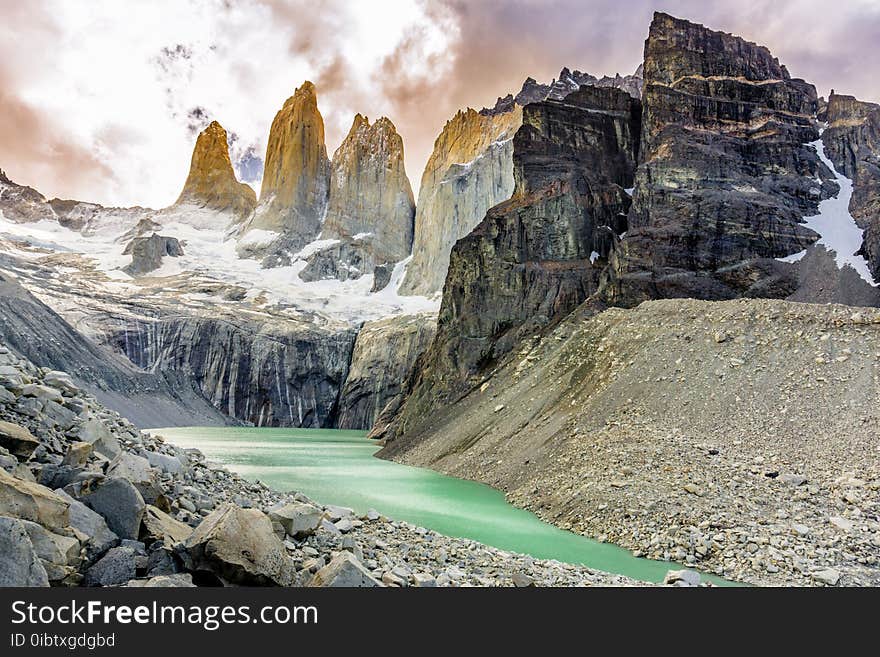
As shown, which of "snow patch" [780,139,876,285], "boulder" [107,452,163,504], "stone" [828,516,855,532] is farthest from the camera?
"snow patch" [780,139,876,285]

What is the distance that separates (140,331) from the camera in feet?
346

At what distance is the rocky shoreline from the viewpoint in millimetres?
6133

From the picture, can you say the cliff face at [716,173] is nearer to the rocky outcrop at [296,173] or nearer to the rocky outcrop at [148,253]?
the rocky outcrop at [148,253]

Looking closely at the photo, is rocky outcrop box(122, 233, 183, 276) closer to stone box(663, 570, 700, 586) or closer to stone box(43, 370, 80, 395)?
stone box(43, 370, 80, 395)

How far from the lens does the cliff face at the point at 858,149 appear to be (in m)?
47.4

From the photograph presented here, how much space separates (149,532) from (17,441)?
2263 mm

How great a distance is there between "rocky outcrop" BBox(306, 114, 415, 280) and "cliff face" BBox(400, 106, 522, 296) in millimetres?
17192

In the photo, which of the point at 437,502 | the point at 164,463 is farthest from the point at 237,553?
the point at 437,502

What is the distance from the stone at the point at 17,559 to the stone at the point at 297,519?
10.4 feet

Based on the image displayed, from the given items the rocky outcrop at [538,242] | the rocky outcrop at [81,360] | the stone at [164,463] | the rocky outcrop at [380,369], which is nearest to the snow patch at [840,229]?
the rocky outcrop at [538,242]

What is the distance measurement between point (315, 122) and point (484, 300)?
136 meters

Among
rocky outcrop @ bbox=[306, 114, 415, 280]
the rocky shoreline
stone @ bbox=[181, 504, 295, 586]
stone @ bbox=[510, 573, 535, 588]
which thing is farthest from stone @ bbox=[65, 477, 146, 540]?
rocky outcrop @ bbox=[306, 114, 415, 280]

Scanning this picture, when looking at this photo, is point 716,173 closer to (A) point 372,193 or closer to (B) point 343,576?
(B) point 343,576

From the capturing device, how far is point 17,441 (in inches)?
304
